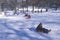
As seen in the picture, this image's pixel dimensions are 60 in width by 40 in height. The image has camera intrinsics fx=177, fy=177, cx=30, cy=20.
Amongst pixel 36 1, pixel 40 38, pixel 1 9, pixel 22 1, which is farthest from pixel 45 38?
pixel 22 1

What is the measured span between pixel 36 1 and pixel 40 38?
143ft

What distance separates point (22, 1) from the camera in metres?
56.2

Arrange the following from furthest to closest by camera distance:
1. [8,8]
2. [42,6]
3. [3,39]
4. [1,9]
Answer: [42,6] → [8,8] → [1,9] → [3,39]

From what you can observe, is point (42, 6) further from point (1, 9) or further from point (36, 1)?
point (1, 9)

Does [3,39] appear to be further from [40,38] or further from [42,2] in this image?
[42,2]

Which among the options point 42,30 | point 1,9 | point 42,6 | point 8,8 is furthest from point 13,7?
point 42,30

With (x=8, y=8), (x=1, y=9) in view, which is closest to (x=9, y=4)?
(x=8, y=8)

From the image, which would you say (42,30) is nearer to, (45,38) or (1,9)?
(45,38)

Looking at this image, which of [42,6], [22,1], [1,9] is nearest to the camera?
[1,9]

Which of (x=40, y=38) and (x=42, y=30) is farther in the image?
(x=42, y=30)

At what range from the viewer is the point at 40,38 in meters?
9.72

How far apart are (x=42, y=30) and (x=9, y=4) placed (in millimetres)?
38212

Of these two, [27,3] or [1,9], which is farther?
[27,3]

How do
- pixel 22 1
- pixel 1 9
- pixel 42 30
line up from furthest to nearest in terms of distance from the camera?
pixel 22 1
pixel 1 9
pixel 42 30
